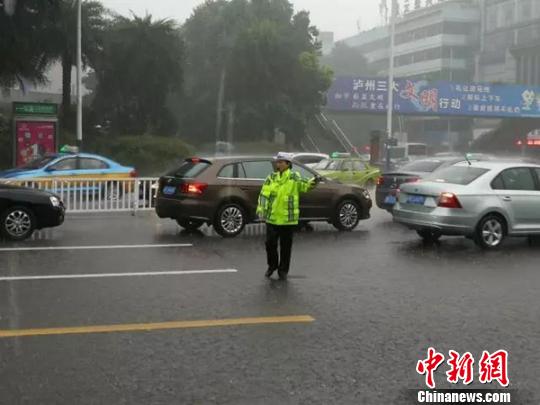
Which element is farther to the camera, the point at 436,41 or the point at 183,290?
the point at 436,41

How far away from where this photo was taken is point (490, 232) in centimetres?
1138

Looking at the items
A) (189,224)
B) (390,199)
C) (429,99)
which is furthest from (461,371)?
(429,99)

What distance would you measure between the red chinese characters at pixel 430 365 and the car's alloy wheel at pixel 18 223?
8170 mm

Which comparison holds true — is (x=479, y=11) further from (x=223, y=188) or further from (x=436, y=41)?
(x=223, y=188)

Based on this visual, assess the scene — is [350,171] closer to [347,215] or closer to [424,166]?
[424,166]

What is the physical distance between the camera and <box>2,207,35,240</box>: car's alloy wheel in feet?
38.2

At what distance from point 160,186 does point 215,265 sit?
405 cm

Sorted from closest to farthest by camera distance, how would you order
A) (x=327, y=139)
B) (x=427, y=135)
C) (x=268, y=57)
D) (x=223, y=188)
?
1. (x=223, y=188)
2. (x=268, y=57)
3. (x=327, y=139)
4. (x=427, y=135)

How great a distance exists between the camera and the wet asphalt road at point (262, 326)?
15.7 feet

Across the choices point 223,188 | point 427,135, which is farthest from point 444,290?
point 427,135

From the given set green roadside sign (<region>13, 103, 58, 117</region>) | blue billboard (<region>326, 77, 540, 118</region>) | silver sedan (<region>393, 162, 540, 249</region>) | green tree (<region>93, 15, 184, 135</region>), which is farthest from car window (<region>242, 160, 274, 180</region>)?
blue billboard (<region>326, 77, 540, 118</region>)

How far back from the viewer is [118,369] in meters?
5.08

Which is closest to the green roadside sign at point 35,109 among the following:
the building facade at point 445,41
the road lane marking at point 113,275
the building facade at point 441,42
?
the road lane marking at point 113,275

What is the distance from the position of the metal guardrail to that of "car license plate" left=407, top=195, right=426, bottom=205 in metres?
6.68
